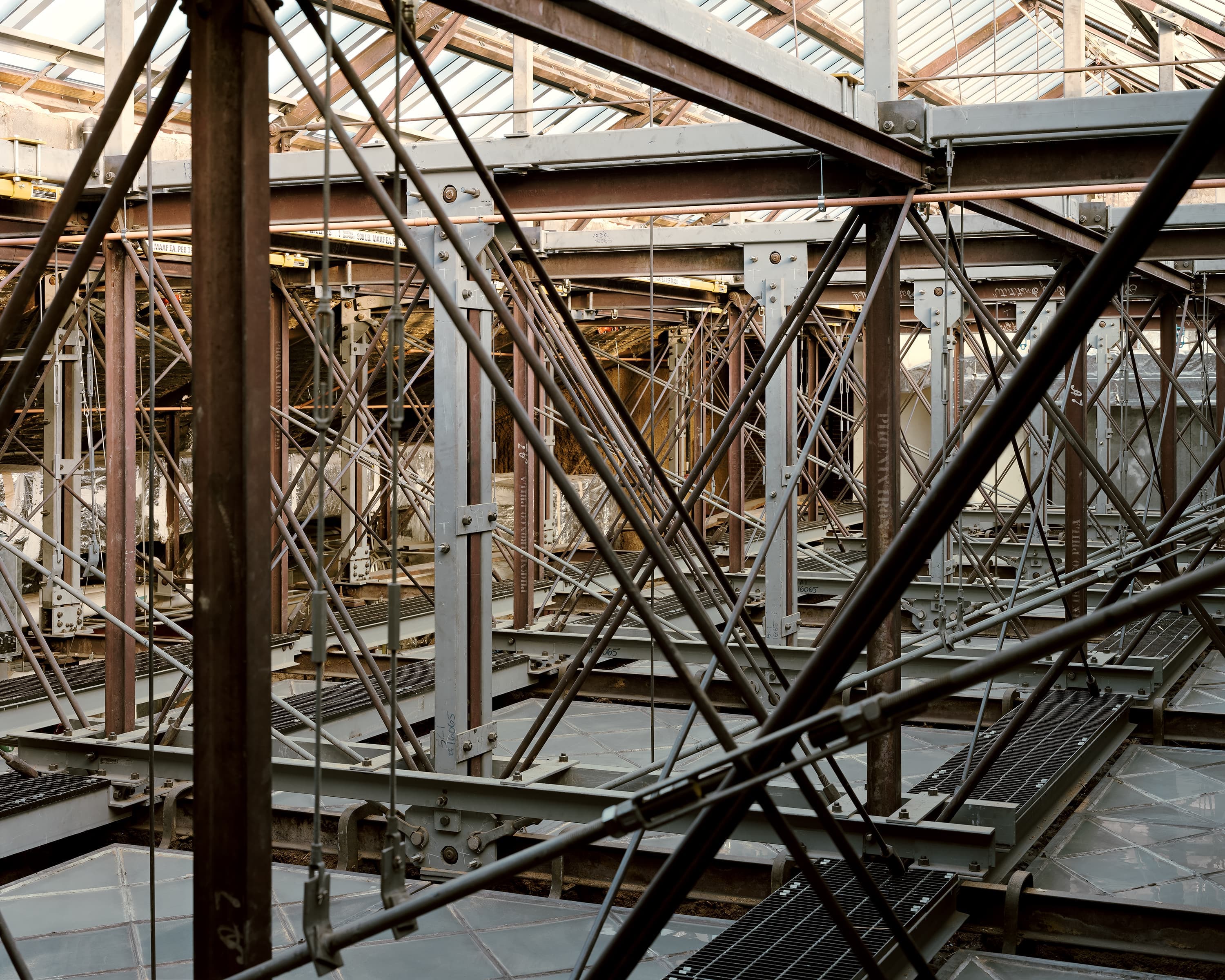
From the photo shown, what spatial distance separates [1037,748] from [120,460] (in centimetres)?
506

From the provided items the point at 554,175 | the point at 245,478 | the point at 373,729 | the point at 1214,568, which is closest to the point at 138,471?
the point at 373,729

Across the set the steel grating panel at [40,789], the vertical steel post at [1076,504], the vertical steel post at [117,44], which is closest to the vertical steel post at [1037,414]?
the vertical steel post at [1076,504]

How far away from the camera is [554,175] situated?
625 cm

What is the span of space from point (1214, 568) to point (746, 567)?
11.4 meters

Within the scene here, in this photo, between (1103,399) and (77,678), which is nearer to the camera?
(77,678)

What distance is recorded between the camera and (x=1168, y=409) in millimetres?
11266

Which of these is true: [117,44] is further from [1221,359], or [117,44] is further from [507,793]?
[1221,359]

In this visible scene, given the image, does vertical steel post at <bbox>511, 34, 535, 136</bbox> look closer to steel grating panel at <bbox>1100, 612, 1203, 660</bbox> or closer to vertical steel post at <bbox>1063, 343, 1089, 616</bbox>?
vertical steel post at <bbox>1063, 343, 1089, 616</bbox>

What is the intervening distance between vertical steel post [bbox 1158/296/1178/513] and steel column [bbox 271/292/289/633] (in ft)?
22.8

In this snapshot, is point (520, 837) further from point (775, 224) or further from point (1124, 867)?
point (775, 224)

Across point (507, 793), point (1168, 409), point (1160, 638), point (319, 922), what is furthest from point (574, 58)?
point (319, 922)

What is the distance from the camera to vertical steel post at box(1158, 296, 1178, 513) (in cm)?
1148

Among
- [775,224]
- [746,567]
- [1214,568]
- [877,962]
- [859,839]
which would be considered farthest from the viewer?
[746,567]

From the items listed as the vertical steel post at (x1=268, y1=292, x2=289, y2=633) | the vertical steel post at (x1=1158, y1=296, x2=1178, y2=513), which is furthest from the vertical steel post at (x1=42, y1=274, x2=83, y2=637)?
the vertical steel post at (x1=1158, y1=296, x2=1178, y2=513)
